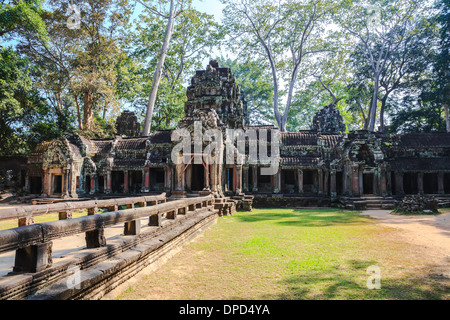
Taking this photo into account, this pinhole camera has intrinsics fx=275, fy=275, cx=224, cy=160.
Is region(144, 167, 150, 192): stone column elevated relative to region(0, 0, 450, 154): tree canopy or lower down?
lower down

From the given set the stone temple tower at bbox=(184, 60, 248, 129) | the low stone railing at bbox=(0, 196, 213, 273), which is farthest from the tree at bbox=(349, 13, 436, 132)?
the low stone railing at bbox=(0, 196, 213, 273)

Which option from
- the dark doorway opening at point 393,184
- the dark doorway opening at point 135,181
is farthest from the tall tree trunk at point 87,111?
the dark doorway opening at point 393,184

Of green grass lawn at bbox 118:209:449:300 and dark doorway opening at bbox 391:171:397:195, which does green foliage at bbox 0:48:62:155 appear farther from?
dark doorway opening at bbox 391:171:397:195

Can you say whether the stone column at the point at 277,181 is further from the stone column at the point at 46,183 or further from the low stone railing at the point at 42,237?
the low stone railing at the point at 42,237

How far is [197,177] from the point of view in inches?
779

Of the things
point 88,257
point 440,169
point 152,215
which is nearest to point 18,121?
point 152,215

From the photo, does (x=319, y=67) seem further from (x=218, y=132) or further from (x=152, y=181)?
(x=152, y=181)

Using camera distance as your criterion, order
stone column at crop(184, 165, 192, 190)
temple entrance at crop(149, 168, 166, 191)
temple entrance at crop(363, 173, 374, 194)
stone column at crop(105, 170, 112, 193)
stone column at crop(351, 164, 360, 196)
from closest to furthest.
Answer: stone column at crop(184, 165, 192, 190), stone column at crop(351, 164, 360, 196), temple entrance at crop(363, 173, 374, 194), stone column at crop(105, 170, 112, 193), temple entrance at crop(149, 168, 166, 191)

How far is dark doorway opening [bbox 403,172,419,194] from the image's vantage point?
22.2 metres

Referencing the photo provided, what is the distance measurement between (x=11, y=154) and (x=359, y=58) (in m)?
37.4

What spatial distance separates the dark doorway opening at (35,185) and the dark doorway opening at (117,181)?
6587 millimetres

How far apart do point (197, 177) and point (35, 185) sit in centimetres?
1484

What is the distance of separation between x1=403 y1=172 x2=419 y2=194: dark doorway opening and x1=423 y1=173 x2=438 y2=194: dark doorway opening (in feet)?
2.66

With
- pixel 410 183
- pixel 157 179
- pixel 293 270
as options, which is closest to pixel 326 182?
pixel 410 183
